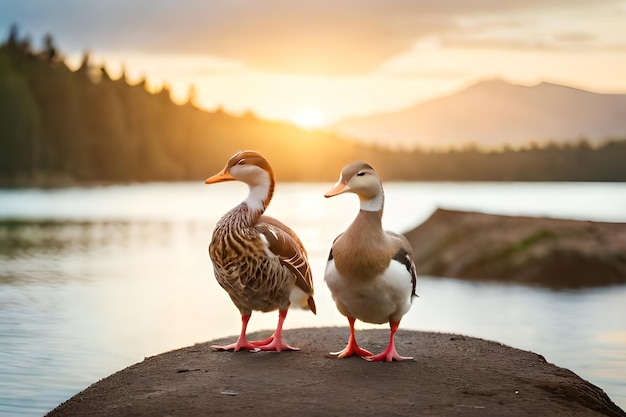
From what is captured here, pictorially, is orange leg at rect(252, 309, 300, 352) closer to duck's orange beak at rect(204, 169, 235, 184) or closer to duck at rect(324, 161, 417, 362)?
duck at rect(324, 161, 417, 362)

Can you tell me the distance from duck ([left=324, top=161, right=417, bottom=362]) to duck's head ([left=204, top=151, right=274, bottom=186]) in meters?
1.01

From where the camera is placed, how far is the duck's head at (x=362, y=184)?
777cm

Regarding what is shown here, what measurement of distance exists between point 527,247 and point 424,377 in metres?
12.2

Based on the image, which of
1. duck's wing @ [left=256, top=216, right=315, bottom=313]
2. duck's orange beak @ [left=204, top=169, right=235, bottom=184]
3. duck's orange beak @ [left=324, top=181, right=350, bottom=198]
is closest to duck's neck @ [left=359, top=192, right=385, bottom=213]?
duck's orange beak @ [left=324, top=181, right=350, bottom=198]

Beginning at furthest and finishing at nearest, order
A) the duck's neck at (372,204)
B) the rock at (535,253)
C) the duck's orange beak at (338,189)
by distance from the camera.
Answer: the rock at (535,253) < the duck's neck at (372,204) < the duck's orange beak at (338,189)

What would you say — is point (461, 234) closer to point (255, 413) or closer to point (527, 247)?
point (527, 247)

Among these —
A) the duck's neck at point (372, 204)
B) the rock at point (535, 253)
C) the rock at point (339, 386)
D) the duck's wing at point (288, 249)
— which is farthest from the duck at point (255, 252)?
the rock at point (535, 253)

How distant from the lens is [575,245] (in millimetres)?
19375

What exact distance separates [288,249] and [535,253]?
1182cm

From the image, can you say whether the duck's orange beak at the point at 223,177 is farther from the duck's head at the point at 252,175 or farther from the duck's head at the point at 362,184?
the duck's head at the point at 362,184

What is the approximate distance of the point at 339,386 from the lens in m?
7.40

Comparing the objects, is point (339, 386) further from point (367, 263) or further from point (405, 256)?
point (405, 256)

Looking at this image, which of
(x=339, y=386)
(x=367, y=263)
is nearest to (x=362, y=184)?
(x=367, y=263)

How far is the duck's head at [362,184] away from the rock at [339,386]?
145cm
